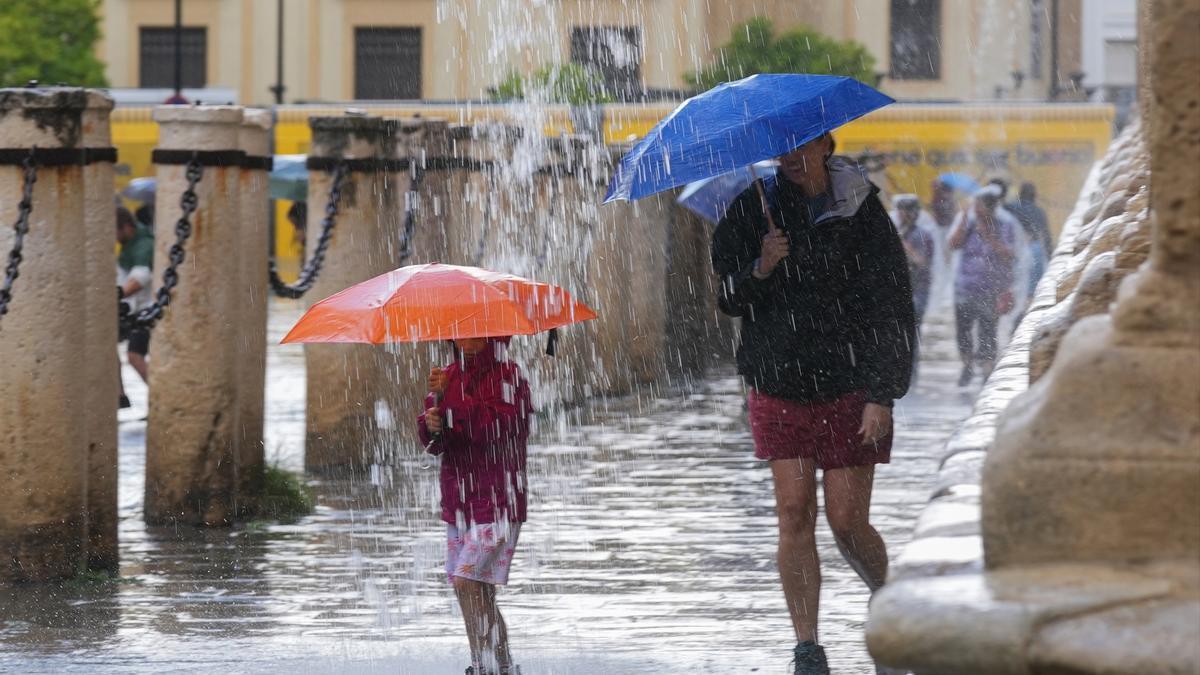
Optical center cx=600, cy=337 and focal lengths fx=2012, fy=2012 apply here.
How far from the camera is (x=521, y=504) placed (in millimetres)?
5719

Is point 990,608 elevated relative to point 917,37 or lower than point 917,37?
lower

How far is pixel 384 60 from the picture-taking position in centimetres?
5247

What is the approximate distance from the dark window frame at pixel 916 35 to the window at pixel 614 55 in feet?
22.2

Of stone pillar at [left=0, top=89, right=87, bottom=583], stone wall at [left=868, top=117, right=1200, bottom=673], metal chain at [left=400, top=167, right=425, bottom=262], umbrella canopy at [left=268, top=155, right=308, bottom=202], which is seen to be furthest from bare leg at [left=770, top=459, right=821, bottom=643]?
umbrella canopy at [left=268, top=155, right=308, bottom=202]

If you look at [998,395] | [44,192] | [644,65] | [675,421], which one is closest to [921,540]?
[998,395]

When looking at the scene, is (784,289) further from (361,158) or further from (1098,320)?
(361,158)

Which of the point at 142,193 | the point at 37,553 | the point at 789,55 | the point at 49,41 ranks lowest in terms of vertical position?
the point at 37,553

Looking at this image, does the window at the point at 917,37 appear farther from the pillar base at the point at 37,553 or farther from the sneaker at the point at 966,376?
the pillar base at the point at 37,553

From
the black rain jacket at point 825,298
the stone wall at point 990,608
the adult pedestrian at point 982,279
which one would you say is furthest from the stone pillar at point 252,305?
the adult pedestrian at point 982,279

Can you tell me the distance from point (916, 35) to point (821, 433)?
160 feet

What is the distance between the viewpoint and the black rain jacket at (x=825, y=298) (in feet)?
18.6

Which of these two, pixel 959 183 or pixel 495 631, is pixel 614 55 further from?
pixel 495 631

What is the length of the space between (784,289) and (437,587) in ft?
7.33

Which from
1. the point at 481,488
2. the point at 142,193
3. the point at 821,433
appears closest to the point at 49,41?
the point at 142,193
